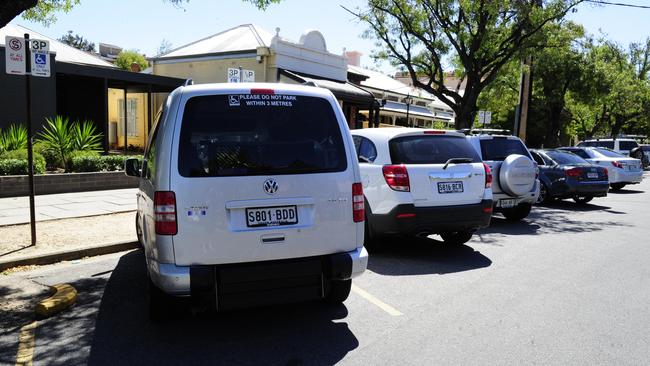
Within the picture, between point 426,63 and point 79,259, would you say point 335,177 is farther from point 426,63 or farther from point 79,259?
point 426,63

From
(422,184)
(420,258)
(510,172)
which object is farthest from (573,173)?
(422,184)

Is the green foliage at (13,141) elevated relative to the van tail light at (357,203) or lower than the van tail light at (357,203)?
elevated

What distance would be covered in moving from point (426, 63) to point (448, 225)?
13585mm

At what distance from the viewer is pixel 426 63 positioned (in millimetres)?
19203

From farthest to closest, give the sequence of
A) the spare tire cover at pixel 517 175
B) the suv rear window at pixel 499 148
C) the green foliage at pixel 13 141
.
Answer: the green foliage at pixel 13 141 → the suv rear window at pixel 499 148 → the spare tire cover at pixel 517 175

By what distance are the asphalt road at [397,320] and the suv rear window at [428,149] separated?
54.2 inches

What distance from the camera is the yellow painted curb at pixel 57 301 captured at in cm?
471

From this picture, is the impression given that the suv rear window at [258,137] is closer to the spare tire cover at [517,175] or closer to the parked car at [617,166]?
the spare tire cover at [517,175]

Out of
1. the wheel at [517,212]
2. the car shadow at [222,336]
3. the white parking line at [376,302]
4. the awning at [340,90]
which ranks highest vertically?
the awning at [340,90]

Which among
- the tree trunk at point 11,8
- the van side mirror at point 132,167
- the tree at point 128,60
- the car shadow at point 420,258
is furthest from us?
the tree at point 128,60

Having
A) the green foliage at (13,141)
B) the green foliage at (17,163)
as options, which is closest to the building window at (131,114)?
the green foliage at (13,141)

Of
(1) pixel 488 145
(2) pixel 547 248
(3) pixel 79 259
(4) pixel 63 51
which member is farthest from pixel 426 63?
(3) pixel 79 259

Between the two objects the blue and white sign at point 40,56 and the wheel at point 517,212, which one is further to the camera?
the wheel at point 517,212

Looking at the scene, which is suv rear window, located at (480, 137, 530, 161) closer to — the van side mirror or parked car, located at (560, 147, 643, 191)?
the van side mirror
